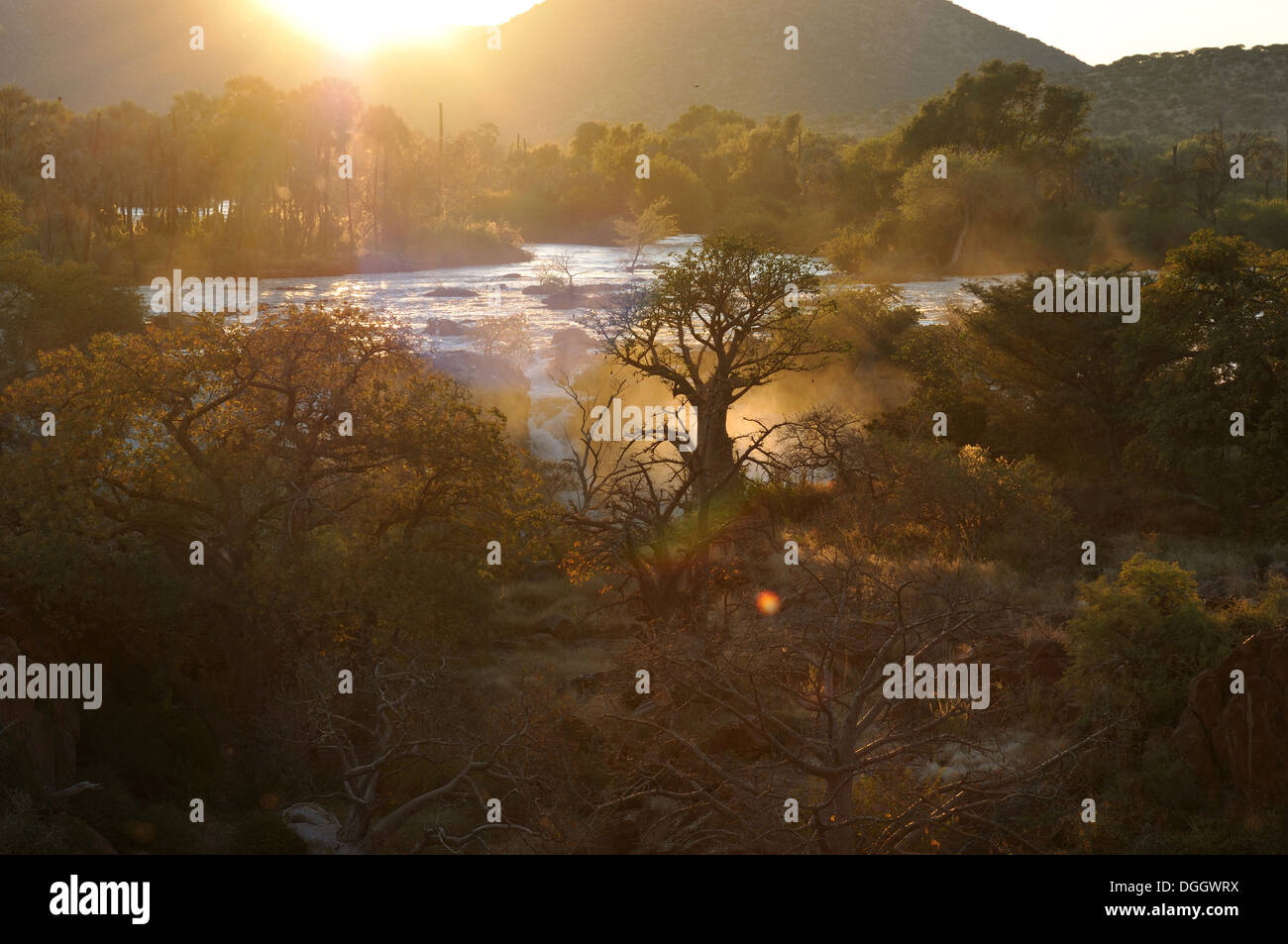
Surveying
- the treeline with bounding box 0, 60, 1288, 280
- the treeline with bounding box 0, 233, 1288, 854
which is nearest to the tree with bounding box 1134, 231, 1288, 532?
the treeline with bounding box 0, 233, 1288, 854

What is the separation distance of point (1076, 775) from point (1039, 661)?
4136mm

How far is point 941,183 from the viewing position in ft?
241

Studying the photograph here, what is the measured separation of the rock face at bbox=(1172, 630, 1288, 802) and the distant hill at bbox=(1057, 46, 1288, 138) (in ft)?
378

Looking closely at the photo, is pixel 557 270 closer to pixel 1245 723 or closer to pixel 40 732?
pixel 40 732

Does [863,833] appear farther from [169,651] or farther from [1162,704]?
[169,651]

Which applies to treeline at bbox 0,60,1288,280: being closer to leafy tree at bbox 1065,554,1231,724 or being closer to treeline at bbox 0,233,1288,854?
treeline at bbox 0,233,1288,854

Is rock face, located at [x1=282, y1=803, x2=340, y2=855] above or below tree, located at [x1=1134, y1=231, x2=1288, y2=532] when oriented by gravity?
below

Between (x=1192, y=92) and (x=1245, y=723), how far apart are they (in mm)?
129150

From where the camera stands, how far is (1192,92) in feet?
414

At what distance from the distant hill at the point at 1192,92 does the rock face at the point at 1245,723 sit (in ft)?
378

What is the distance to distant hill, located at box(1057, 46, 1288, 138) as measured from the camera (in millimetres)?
121062

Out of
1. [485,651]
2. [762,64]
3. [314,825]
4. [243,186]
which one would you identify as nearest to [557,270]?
[243,186]

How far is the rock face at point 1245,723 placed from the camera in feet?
50.6
